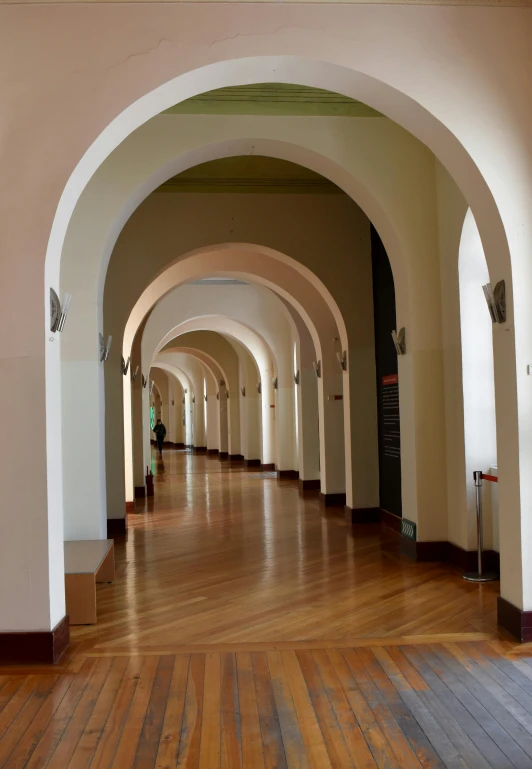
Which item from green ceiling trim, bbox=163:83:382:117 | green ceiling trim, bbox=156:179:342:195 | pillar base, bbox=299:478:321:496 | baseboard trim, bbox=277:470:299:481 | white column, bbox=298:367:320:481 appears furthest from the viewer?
baseboard trim, bbox=277:470:299:481

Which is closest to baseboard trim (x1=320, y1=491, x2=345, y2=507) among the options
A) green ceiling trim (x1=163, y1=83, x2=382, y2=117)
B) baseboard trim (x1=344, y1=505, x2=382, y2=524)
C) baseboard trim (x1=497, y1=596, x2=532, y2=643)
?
baseboard trim (x1=344, y1=505, x2=382, y2=524)

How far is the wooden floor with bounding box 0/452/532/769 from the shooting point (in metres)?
3.67

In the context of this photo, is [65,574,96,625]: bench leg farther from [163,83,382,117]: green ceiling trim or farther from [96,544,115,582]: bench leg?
[163,83,382,117]: green ceiling trim

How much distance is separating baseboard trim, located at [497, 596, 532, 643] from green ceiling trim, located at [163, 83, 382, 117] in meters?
4.97

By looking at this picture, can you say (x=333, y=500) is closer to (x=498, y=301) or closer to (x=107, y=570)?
(x=107, y=570)

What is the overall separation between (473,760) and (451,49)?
4.56m

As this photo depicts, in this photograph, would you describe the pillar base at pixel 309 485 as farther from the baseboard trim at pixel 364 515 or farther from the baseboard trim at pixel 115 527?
the baseboard trim at pixel 115 527

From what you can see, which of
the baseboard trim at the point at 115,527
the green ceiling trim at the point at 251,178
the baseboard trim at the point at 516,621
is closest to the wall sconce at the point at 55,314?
the baseboard trim at the point at 516,621

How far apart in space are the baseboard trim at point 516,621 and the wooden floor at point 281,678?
0.39 feet

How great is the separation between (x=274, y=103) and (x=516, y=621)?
537 cm

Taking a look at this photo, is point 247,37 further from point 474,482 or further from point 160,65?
point 474,482

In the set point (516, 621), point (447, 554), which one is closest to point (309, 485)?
point (447, 554)

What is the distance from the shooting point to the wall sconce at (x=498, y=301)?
5.32 meters

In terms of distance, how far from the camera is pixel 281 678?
463 centimetres
